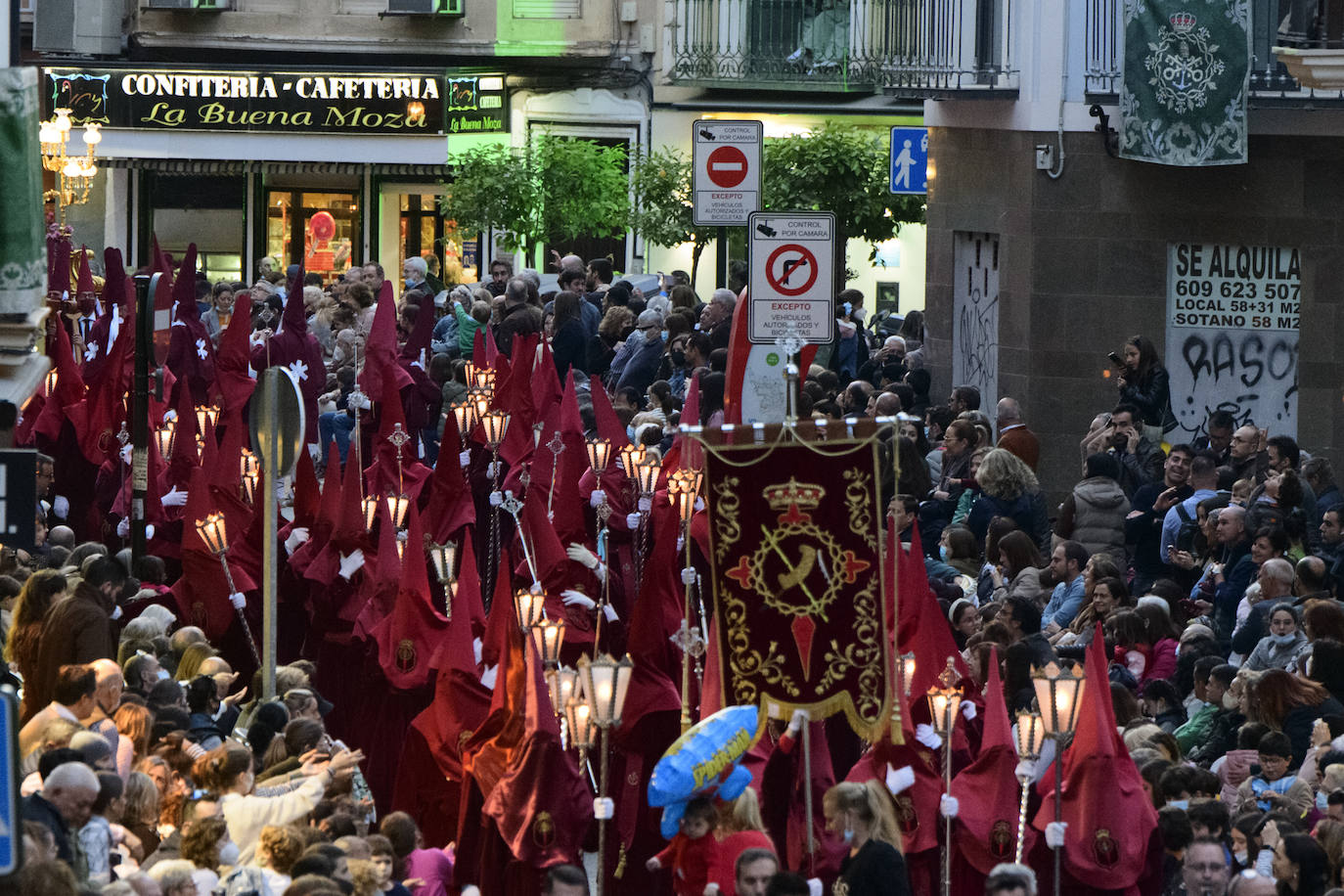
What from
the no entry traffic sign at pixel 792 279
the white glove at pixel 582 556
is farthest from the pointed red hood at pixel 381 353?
the white glove at pixel 582 556

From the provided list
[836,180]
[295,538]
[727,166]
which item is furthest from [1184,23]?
[836,180]

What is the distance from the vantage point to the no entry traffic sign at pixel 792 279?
14.1 meters

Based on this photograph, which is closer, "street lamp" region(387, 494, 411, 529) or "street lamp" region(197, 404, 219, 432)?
"street lamp" region(387, 494, 411, 529)

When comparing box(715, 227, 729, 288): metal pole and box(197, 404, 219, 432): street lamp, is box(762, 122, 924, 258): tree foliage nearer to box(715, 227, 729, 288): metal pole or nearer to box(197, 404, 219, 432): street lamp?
box(715, 227, 729, 288): metal pole

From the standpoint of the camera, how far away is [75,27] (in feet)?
116

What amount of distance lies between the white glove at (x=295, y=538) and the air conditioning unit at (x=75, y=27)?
22496 millimetres

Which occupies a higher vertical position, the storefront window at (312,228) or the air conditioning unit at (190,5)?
the air conditioning unit at (190,5)

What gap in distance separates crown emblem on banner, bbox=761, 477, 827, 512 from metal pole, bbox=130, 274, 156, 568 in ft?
17.0

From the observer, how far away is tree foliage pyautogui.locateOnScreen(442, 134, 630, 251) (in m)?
31.0

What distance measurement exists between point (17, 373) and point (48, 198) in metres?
24.9

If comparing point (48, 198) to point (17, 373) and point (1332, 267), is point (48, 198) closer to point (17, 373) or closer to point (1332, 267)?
point (1332, 267)

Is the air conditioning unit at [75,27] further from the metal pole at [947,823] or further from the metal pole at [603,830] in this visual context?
the metal pole at [947,823]

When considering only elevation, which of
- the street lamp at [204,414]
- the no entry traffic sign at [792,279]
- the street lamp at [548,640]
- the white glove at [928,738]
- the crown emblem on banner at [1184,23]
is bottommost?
the white glove at [928,738]

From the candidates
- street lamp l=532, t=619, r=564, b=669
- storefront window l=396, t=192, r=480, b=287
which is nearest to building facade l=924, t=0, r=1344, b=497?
street lamp l=532, t=619, r=564, b=669
